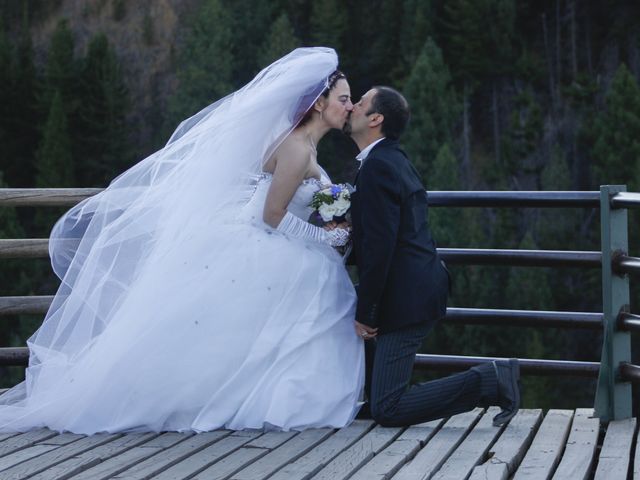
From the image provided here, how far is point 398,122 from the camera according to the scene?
4879 mm

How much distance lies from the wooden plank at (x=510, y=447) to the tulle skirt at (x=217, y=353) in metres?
0.67

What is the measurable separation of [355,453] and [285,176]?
125 centimetres

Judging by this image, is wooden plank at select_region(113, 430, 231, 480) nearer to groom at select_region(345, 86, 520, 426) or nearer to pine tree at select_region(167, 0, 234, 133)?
groom at select_region(345, 86, 520, 426)

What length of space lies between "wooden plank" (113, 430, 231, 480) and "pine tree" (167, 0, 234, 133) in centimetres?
5212

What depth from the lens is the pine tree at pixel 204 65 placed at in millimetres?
56938

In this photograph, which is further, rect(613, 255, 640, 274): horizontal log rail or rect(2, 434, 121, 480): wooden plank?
rect(613, 255, 640, 274): horizontal log rail

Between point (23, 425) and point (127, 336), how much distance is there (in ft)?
1.80

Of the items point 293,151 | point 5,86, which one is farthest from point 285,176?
point 5,86

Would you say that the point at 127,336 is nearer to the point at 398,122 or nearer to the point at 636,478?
the point at 398,122

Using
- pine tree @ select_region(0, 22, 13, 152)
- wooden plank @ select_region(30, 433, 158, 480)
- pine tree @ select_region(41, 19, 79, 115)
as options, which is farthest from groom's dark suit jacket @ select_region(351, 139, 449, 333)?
pine tree @ select_region(0, 22, 13, 152)

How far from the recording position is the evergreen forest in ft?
168

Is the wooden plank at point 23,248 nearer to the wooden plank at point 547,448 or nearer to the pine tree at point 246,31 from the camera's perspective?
the wooden plank at point 547,448

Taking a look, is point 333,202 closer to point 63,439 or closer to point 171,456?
point 171,456

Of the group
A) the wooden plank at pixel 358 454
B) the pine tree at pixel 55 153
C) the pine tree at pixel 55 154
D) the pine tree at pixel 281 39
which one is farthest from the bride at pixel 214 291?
the pine tree at pixel 281 39
